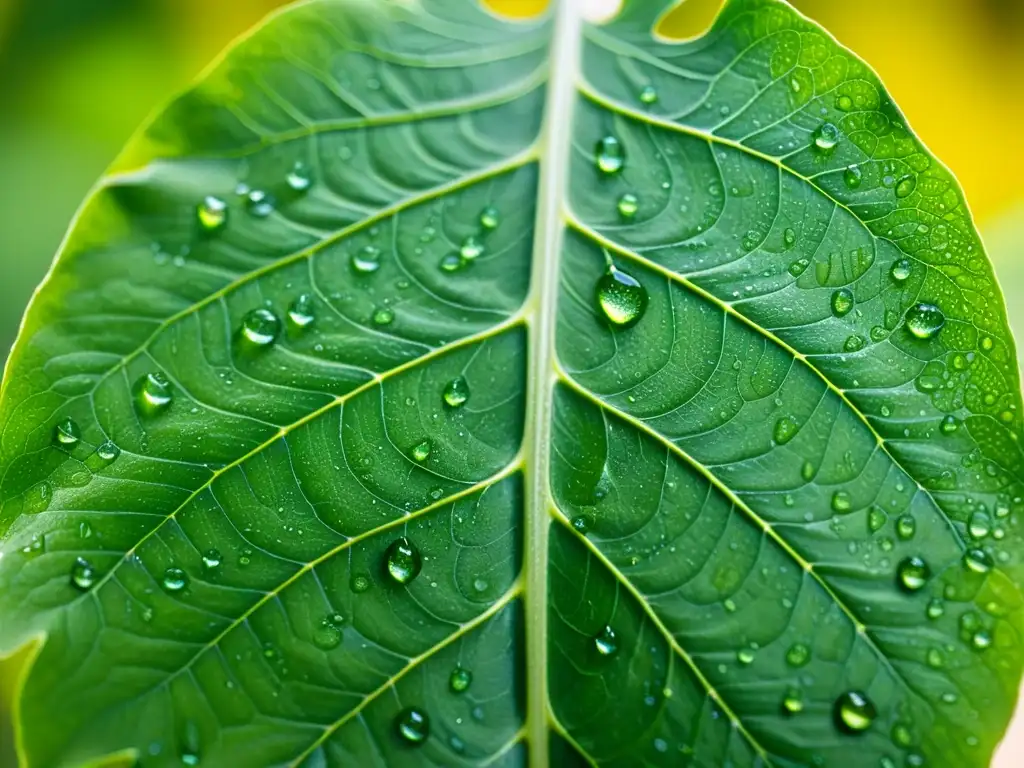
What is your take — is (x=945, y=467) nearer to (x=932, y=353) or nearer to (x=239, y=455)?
(x=932, y=353)

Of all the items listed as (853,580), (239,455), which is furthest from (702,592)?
(239,455)

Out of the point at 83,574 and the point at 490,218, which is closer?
the point at 83,574

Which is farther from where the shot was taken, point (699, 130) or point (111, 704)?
point (699, 130)

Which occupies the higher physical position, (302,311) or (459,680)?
(302,311)

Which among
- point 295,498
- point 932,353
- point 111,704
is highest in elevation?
point 932,353

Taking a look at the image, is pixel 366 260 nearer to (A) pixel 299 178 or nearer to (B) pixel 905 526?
(A) pixel 299 178

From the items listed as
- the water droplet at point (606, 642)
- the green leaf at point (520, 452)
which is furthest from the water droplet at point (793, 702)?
the water droplet at point (606, 642)

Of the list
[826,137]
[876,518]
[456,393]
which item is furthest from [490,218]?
[876,518]
